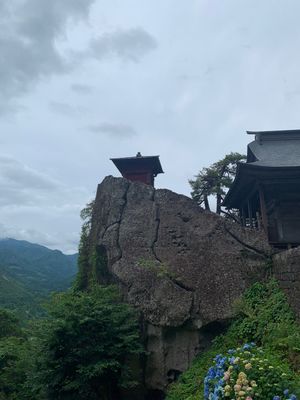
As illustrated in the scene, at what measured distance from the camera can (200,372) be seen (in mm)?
9984

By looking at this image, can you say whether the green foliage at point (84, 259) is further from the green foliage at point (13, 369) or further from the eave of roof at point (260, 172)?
the eave of roof at point (260, 172)

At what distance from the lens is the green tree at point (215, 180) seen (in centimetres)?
2653

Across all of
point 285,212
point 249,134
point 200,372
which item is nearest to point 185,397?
point 200,372

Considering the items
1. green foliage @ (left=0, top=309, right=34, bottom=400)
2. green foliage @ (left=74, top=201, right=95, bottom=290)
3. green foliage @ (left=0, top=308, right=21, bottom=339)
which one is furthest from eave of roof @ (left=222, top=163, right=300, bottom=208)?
green foliage @ (left=0, top=308, right=21, bottom=339)

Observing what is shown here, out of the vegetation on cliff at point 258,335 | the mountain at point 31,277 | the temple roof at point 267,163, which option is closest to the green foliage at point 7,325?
the mountain at point 31,277

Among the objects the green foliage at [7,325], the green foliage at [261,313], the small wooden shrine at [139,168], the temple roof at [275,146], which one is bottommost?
the green foliage at [7,325]

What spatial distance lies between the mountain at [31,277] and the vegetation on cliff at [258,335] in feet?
51.7

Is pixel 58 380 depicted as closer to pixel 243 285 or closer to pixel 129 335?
pixel 129 335

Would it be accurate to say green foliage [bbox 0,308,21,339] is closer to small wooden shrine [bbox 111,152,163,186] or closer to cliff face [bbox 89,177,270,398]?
cliff face [bbox 89,177,270,398]

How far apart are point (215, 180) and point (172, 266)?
15491 mm

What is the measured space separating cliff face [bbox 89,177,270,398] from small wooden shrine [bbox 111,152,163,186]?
5346 mm

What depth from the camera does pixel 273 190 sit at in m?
16.9

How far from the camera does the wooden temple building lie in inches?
586

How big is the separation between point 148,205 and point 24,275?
220ft
